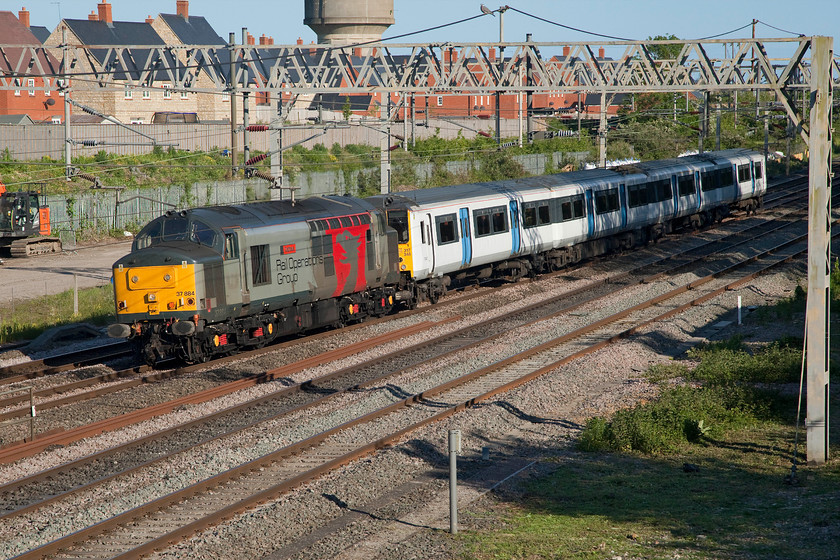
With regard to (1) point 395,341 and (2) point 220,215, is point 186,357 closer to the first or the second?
(2) point 220,215

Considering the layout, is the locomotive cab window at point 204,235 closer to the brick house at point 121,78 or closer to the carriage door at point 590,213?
the carriage door at point 590,213

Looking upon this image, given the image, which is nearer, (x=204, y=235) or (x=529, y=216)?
(x=204, y=235)

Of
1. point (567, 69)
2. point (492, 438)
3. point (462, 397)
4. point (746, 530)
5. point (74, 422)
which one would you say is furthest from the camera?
point (567, 69)

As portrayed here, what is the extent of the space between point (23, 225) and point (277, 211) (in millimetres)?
24069

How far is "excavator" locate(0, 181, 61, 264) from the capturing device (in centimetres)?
4175

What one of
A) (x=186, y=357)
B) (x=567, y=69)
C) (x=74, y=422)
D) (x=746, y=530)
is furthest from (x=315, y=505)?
(x=567, y=69)

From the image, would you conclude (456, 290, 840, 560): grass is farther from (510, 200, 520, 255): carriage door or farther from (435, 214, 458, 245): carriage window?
(510, 200, 520, 255): carriage door

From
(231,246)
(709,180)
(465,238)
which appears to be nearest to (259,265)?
(231,246)

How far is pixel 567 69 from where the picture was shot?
121 ft

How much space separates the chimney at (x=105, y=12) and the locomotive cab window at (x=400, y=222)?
2551 inches

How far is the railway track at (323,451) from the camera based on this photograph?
11.6 metres

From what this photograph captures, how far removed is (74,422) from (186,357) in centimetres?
450

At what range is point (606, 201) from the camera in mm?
36938

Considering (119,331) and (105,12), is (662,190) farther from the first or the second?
(105,12)
